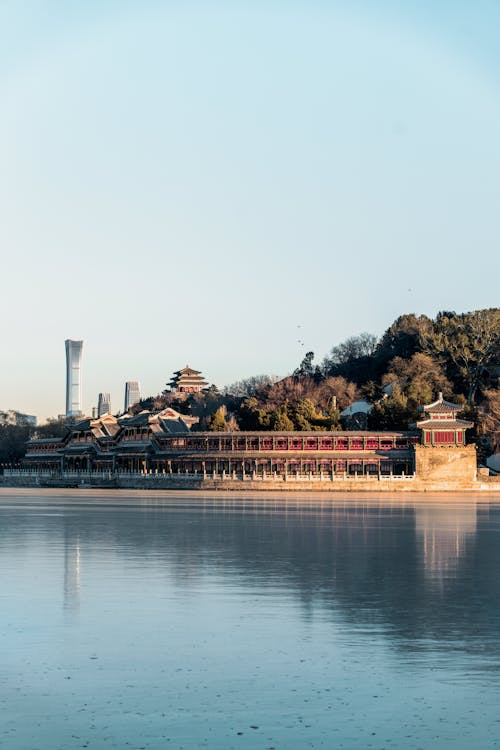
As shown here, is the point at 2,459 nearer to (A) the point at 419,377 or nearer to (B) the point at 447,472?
(A) the point at 419,377

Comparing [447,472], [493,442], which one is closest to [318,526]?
[447,472]

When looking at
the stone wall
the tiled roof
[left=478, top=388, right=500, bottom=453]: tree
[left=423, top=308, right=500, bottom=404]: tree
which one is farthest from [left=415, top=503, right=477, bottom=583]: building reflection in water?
[left=423, top=308, right=500, bottom=404]: tree

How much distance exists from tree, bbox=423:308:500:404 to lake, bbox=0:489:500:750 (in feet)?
306

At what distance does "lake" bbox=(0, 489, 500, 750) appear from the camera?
38.5 feet

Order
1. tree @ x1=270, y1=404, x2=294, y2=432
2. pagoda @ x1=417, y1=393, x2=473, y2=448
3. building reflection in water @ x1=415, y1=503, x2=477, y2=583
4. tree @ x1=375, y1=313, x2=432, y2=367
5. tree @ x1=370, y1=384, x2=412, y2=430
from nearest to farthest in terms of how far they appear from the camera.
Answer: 1. building reflection in water @ x1=415, y1=503, x2=477, y2=583
2. pagoda @ x1=417, y1=393, x2=473, y2=448
3. tree @ x1=370, y1=384, x2=412, y2=430
4. tree @ x1=270, y1=404, x2=294, y2=432
5. tree @ x1=375, y1=313, x2=432, y2=367

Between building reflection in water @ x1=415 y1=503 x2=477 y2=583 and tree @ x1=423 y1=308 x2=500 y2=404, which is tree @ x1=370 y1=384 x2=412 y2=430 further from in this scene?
building reflection in water @ x1=415 y1=503 x2=477 y2=583

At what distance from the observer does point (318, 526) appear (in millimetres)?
45594

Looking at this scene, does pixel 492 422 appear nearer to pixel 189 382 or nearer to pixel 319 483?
pixel 319 483

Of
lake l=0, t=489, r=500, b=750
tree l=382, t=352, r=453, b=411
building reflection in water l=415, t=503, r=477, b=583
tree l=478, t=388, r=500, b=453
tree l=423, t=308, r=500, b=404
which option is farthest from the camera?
tree l=423, t=308, r=500, b=404

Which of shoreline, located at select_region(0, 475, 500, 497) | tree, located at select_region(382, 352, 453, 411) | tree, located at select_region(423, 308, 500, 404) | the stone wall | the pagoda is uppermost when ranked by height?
tree, located at select_region(423, 308, 500, 404)

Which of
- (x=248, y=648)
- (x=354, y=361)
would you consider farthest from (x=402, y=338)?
(x=248, y=648)

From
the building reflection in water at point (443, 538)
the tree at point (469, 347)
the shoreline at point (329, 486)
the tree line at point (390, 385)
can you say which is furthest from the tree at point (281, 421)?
the building reflection in water at point (443, 538)

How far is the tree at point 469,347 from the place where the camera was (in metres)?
124

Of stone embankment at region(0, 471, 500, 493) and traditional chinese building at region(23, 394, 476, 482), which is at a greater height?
traditional chinese building at region(23, 394, 476, 482)
